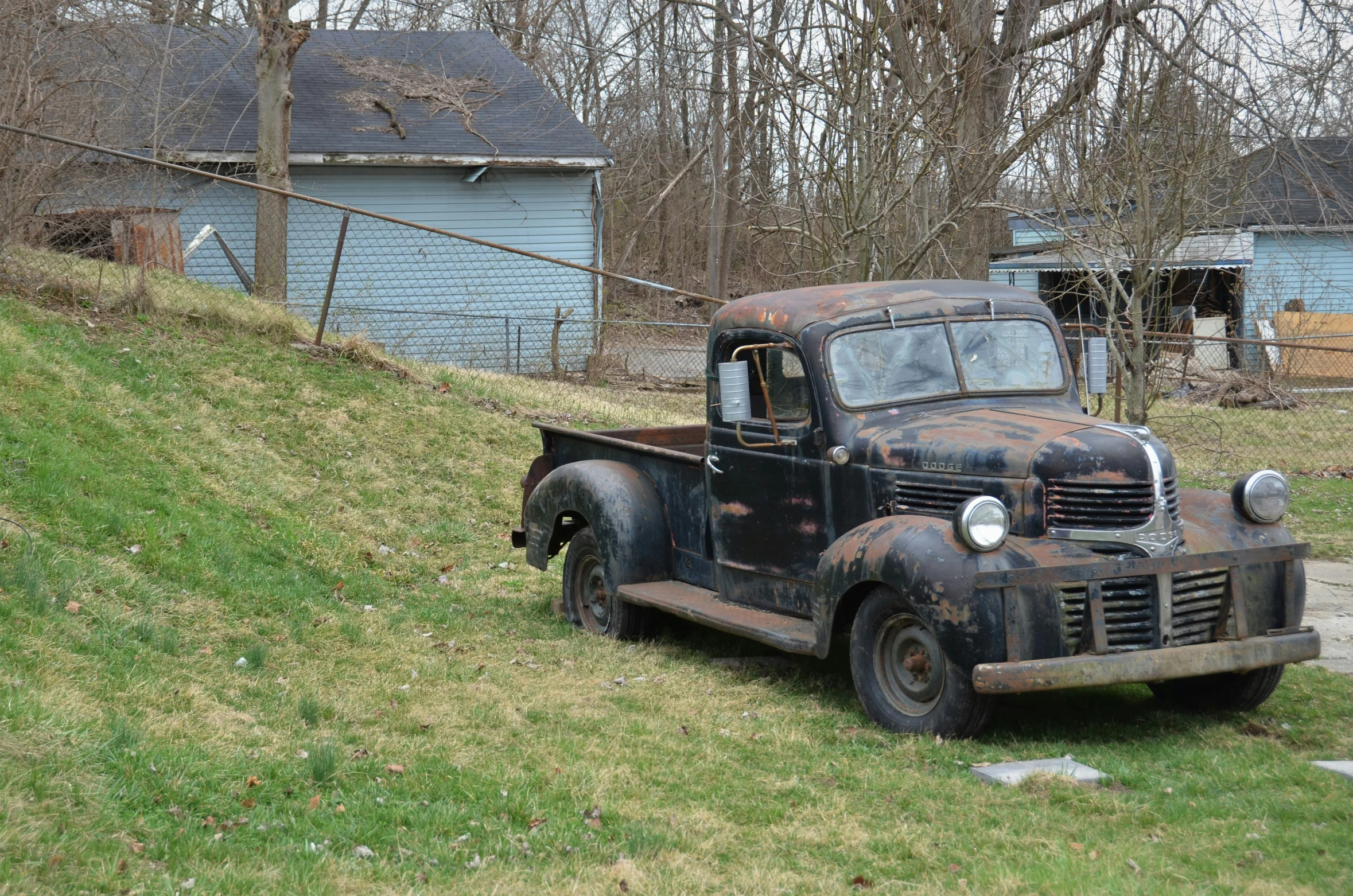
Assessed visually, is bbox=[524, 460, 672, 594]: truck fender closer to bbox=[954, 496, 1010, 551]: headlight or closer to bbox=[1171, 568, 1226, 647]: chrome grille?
bbox=[954, 496, 1010, 551]: headlight

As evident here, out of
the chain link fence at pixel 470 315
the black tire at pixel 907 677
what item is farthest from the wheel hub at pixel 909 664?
the chain link fence at pixel 470 315

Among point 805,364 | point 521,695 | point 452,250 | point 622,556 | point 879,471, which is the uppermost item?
point 452,250

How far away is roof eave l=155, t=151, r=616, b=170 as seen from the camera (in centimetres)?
2034

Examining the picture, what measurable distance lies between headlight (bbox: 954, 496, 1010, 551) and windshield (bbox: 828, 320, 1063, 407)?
3.71ft

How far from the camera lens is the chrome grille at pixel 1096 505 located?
5.41 meters

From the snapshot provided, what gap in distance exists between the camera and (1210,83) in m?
10.6

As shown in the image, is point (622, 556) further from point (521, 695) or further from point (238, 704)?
point (238, 704)

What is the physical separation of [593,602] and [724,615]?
1.60m

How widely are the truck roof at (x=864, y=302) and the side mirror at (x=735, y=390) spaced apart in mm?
431

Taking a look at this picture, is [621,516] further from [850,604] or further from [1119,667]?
[1119,667]

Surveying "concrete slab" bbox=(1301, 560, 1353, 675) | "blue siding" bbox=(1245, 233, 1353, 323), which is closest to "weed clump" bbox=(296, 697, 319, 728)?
"concrete slab" bbox=(1301, 560, 1353, 675)

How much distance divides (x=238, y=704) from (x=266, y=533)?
11.5 feet

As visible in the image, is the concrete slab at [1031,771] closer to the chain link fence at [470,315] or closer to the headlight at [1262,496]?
the headlight at [1262,496]

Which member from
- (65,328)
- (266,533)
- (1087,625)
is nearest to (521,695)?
(1087,625)
